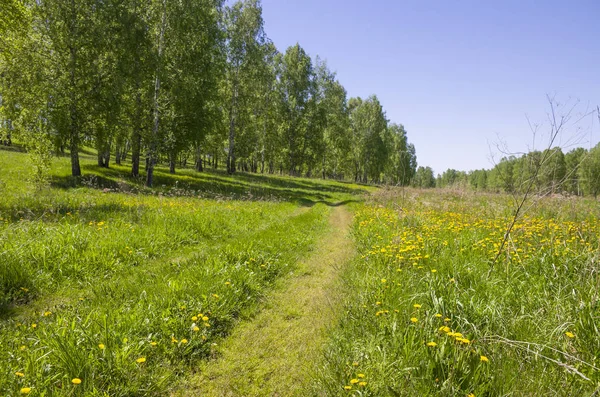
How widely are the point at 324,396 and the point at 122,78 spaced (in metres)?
22.1

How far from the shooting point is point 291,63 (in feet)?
128

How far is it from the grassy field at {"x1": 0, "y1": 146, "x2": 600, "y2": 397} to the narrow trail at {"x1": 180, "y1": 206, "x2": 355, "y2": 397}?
0.08 feet

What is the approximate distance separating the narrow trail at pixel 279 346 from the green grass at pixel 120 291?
29 centimetres

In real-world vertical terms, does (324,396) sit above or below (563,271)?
below

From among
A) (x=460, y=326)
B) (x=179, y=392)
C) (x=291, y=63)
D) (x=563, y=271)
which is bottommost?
(x=179, y=392)

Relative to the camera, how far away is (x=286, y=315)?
533 cm

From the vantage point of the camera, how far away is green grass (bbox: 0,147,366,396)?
135 inches

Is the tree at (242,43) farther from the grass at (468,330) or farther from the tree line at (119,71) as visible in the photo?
the grass at (468,330)

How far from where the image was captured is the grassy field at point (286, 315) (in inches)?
130

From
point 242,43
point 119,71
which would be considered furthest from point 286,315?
point 242,43

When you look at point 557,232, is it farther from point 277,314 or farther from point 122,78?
point 122,78

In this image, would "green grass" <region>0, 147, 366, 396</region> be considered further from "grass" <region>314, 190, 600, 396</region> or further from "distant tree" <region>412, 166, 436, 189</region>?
"distant tree" <region>412, 166, 436, 189</region>

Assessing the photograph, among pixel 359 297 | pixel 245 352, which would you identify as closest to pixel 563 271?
pixel 359 297

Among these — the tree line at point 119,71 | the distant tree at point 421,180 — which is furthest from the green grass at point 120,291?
the distant tree at point 421,180
